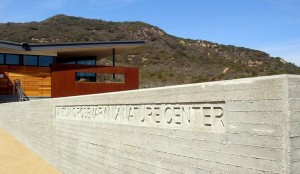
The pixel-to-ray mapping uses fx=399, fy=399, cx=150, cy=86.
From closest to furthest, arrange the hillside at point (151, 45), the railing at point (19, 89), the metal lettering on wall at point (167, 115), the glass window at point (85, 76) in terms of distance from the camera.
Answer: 1. the metal lettering on wall at point (167, 115)
2. the railing at point (19, 89)
3. the glass window at point (85, 76)
4. the hillside at point (151, 45)

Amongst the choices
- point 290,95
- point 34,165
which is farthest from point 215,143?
point 34,165

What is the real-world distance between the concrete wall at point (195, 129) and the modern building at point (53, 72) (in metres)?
14.7

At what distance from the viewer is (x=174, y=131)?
17.6 ft

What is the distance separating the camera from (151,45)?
79.0m

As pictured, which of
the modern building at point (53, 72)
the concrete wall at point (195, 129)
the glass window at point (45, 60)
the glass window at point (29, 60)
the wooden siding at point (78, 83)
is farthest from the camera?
the glass window at point (45, 60)

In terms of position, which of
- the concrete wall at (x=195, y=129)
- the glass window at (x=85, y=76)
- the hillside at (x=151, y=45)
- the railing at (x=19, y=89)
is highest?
→ the hillside at (x=151, y=45)

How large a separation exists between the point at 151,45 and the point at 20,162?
67463 mm

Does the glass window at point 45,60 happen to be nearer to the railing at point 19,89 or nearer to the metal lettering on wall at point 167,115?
the railing at point 19,89

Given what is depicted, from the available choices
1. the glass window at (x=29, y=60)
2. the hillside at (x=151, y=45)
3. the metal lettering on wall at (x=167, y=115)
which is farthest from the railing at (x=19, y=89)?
the hillside at (x=151, y=45)

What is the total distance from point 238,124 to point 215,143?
441 mm

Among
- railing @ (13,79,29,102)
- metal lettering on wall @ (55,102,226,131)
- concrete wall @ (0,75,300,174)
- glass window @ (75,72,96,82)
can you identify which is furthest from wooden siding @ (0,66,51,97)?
metal lettering on wall @ (55,102,226,131)

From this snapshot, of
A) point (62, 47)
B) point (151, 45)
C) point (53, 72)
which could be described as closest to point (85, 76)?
point (53, 72)

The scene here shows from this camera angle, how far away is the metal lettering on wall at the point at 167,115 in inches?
181

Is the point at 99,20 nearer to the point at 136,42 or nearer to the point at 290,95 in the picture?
the point at 136,42
